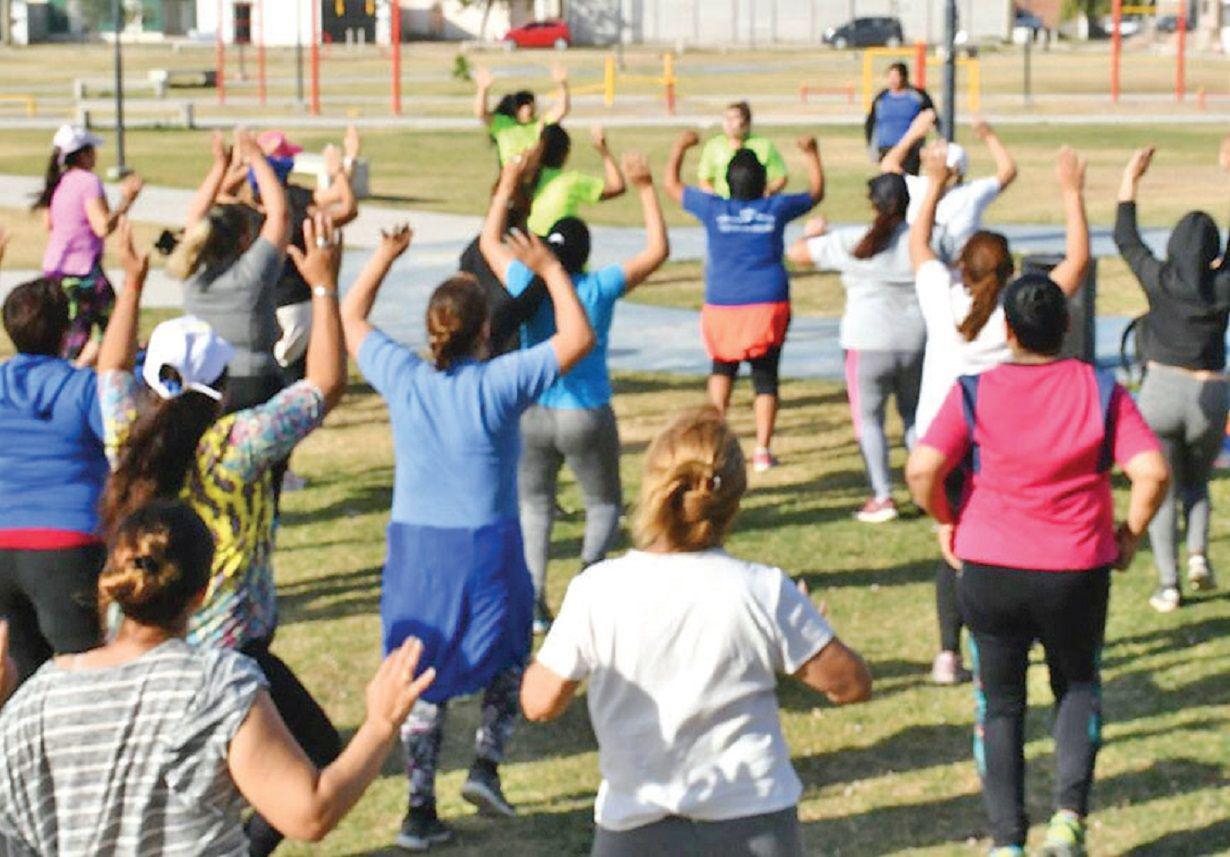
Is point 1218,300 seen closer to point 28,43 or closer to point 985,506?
point 985,506

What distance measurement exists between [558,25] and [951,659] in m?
92.1

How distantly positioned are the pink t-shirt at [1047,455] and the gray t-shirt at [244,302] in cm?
395

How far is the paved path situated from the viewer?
669 inches

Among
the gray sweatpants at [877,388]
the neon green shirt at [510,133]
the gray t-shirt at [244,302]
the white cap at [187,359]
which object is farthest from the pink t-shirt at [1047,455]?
the neon green shirt at [510,133]

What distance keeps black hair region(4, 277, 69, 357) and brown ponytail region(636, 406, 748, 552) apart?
268cm

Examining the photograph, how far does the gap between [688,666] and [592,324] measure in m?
4.15

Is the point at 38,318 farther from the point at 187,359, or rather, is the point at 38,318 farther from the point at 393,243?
the point at 393,243

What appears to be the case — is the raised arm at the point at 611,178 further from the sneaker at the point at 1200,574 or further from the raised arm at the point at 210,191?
the sneaker at the point at 1200,574

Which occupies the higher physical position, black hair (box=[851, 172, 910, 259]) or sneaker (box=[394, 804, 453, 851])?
black hair (box=[851, 172, 910, 259])

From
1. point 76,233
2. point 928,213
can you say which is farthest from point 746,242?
point 76,233

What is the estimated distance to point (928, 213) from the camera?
27.8ft

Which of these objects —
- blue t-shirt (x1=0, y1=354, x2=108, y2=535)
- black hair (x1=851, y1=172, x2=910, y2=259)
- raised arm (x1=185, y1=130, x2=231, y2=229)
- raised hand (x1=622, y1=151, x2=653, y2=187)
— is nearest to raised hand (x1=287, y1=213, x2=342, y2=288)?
blue t-shirt (x1=0, y1=354, x2=108, y2=535)

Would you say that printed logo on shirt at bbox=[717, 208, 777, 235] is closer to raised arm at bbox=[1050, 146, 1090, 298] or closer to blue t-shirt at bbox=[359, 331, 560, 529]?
raised arm at bbox=[1050, 146, 1090, 298]

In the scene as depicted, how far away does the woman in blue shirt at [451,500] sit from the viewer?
702cm
